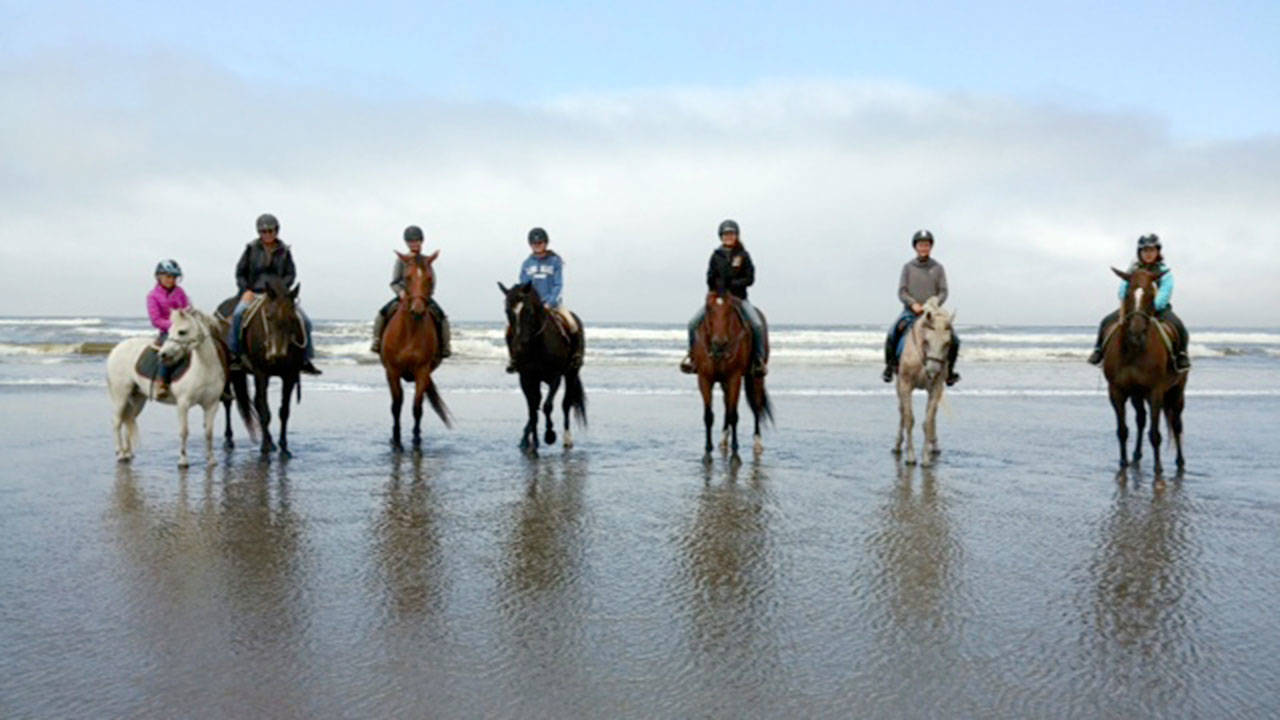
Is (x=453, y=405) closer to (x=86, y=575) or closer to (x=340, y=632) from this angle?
(x=86, y=575)

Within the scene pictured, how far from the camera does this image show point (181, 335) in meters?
9.27

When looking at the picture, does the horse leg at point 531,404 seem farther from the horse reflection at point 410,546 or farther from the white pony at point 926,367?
the white pony at point 926,367

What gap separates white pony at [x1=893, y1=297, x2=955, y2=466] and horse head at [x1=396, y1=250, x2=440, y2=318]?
508 cm

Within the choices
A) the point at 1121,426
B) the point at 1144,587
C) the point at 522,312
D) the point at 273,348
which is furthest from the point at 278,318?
the point at 1121,426

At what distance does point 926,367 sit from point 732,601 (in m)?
5.78

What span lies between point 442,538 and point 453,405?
9644 mm

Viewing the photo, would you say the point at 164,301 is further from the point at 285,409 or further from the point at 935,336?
the point at 935,336

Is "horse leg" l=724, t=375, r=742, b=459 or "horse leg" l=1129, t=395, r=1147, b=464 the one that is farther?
"horse leg" l=724, t=375, r=742, b=459

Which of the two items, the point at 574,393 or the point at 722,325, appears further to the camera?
the point at 574,393

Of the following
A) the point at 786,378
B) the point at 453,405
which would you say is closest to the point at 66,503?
the point at 453,405

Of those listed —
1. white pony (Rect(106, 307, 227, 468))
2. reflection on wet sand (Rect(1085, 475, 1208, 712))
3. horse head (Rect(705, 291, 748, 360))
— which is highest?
horse head (Rect(705, 291, 748, 360))

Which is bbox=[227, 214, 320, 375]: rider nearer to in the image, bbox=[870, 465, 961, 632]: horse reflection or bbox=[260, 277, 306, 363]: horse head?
bbox=[260, 277, 306, 363]: horse head

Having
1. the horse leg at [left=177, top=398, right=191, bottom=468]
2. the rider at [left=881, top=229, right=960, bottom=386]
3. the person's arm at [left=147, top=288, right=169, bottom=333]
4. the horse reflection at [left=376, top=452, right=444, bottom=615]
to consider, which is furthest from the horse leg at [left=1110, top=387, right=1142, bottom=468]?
the person's arm at [left=147, top=288, right=169, bottom=333]

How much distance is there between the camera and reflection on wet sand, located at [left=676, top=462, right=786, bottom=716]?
373cm
